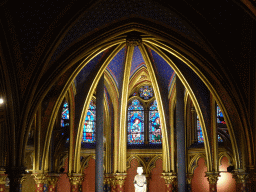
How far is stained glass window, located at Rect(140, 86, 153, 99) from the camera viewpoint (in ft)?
88.6

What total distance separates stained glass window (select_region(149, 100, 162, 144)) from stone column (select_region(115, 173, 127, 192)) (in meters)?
3.22

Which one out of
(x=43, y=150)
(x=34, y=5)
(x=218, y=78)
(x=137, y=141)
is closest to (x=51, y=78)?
(x=34, y=5)

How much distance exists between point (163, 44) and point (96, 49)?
275 centimetres

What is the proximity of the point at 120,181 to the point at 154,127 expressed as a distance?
402 cm

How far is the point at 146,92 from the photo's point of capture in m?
27.1

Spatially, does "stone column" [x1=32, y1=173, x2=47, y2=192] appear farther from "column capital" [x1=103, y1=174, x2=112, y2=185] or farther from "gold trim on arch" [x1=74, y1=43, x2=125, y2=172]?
→ "column capital" [x1=103, y1=174, x2=112, y2=185]

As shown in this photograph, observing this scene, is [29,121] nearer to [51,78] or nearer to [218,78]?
[51,78]

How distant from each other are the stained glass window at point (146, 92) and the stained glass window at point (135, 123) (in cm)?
47

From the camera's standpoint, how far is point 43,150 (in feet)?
69.3

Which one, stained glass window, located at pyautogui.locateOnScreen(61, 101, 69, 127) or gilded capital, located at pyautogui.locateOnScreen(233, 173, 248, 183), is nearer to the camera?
gilded capital, located at pyautogui.locateOnScreen(233, 173, 248, 183)

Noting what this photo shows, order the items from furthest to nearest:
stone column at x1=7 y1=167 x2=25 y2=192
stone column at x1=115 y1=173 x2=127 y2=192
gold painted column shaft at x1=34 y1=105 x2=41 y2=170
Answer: stone column at x1=115 y1=173 x2=127 y2=192
gold painted column shaft at x1=34 y1=105 x2=41 y2=170
stone column at x1=7 y1=167 x2=25 y2=192

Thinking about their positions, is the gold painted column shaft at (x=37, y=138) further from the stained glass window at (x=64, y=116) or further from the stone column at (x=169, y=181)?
the stone column at (x=169, y=181)

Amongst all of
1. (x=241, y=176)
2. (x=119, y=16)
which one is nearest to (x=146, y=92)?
(x=241, y=176)

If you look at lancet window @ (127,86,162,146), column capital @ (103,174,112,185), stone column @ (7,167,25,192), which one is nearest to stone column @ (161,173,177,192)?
column capital @ (103,174,112,185)
